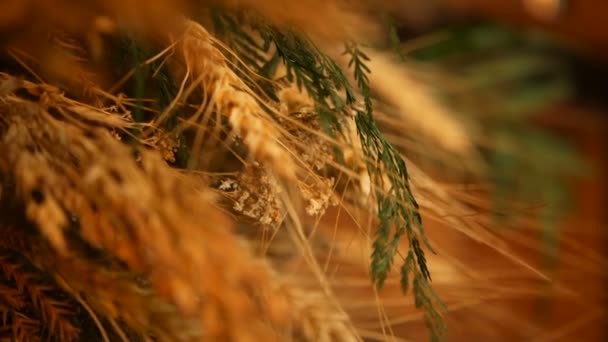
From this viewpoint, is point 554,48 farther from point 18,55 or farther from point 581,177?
point 18,55

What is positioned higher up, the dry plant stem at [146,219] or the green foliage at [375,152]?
the green foliage at [375,152]

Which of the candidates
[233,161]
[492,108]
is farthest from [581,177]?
[233,161]

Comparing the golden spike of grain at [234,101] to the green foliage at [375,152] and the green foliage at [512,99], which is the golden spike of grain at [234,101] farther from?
the green foliage at [512,99]

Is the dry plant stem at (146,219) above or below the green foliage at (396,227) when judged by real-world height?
below

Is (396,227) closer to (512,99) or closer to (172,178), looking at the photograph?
(172,178)

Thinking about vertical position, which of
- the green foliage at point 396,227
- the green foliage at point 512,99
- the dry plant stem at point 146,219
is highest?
the green foliage at point 512,99

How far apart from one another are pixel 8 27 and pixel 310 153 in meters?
0.10

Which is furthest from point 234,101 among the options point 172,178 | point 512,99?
point 512,99

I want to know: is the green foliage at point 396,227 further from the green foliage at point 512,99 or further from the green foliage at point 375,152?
the green foliage at point 512,99

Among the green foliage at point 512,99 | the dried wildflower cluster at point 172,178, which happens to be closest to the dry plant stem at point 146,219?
the dried wildflower cluster at point 172,178

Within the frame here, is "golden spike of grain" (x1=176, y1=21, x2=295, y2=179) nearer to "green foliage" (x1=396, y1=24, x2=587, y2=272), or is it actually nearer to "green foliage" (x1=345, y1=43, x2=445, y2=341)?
"green foliage" (x1=345, y1=43, x2=445, y2=341)

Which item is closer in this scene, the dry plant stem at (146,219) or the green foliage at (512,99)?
the dry plant stem at (146,219)

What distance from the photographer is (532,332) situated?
647mm

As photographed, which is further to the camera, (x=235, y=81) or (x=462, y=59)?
(x=462, y=59)
